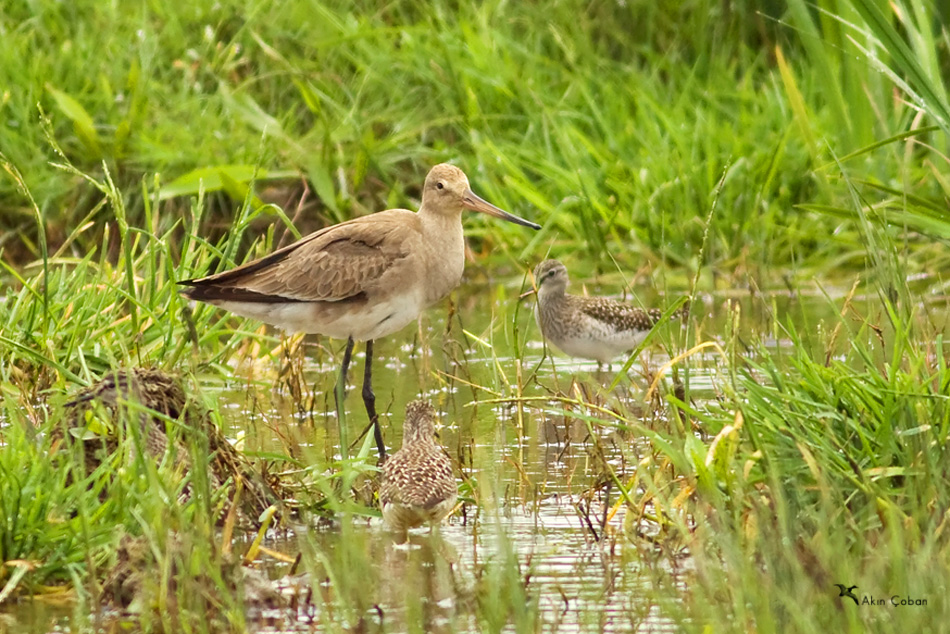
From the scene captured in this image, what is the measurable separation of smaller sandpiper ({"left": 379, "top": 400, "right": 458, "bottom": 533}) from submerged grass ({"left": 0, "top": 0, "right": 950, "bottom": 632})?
13cm

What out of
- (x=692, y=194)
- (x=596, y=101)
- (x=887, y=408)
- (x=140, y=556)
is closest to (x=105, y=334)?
(x=140, y=556)

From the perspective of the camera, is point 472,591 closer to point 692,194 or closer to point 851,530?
point 851,530

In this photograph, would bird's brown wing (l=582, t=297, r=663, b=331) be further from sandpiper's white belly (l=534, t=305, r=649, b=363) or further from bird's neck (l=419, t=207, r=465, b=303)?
bird's neck (l=419, t=207, r=465, b=303)

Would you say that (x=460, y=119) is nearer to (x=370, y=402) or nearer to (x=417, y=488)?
(x=370, y=402)

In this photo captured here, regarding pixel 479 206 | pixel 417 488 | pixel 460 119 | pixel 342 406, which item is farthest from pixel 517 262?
pixel 417 488

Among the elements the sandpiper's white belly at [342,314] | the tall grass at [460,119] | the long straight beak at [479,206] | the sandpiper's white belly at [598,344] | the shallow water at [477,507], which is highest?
the tall grass at [460,119]

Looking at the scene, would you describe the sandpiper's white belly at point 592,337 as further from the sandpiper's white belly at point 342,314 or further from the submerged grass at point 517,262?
the sandpiper's white belly at point 342,314

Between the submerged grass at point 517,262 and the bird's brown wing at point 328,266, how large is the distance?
0.19m

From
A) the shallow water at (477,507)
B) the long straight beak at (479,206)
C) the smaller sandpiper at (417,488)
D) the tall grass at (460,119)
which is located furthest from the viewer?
the tall grass at (460,119)

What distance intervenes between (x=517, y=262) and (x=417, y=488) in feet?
18.5

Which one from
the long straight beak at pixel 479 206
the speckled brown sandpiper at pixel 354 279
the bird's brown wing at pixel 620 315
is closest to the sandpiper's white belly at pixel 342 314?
the speckled brown sandpiper at pixel 354 279

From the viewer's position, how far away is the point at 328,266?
747 centimetres

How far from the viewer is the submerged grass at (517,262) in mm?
4688

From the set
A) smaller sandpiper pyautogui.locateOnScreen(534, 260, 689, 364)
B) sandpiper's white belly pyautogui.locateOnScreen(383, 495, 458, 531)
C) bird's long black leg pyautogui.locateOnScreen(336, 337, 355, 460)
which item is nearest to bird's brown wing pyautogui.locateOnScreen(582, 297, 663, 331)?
smaller sandpiper pyautogui.locateOnScreen(534, 260, 689, 364)
